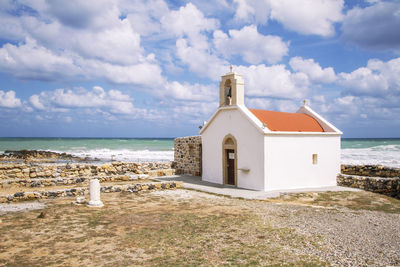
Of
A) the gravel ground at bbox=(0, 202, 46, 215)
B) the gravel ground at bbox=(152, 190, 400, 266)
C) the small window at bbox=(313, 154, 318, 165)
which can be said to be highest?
the small window at bbox=(313, 154, 318, 165)

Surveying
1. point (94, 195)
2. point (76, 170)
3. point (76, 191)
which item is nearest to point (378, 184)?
point (94, 195)

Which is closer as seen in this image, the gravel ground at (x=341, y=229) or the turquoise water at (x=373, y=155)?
the gravel ground at (x=341, y=229)

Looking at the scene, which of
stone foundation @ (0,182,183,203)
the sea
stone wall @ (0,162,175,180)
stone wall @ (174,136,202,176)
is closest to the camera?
stone foundation @ (0,182,183,203)

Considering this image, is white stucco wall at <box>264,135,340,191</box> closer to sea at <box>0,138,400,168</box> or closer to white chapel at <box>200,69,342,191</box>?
white chapel at <box>200,69,342,191</box>

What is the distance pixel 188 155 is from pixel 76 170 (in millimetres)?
6845

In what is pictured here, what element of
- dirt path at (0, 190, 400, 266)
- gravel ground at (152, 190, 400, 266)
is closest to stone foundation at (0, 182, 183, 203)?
dirt path at (0, 190, 400, 266)

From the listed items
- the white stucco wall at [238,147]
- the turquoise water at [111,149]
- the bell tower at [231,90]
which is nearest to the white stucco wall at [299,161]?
the white stucco wall at [238,147]

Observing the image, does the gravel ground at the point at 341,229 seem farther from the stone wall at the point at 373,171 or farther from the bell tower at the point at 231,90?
the stone wall at the point at 373,171

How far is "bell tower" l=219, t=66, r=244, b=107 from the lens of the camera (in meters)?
15.8

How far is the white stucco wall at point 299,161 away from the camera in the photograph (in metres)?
14.3

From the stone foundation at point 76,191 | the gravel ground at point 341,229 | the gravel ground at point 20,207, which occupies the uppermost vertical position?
the stone foundation at point 76,191

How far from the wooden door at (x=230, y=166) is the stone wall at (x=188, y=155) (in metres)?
3.44

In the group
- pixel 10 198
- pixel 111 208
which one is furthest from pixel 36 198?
pixel 111 208

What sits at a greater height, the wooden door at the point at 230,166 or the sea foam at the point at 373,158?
the wooden door at the point at 230,166
